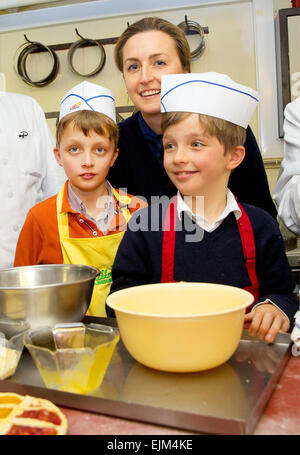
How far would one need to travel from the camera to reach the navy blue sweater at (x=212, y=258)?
108 centimetres

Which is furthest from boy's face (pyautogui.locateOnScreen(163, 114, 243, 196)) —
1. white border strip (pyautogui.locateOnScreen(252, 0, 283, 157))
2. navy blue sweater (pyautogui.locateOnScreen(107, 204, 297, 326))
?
white border strip (pyautogui.locateOnScreen(252, 0, 283, 157))

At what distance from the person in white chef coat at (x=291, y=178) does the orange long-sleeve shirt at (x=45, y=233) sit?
545 mm

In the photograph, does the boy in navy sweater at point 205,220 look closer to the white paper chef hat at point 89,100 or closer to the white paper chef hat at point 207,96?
the white paper chef hat at point 207,96

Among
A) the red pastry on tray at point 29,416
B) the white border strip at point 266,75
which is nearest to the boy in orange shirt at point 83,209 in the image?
the red pastry on tray at point 29,416

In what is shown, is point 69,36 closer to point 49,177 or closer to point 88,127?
point 49,177

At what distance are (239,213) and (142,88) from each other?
1.90 feet

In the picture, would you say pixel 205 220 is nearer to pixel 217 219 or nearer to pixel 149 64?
pixel 217 219

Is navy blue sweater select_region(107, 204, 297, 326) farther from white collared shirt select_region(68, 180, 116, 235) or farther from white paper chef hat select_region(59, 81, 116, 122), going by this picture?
white paper chef hat select_region(59, 81, 116, 122)

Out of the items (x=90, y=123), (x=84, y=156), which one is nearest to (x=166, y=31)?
(x=90, y=123)

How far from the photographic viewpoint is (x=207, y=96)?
1068mm

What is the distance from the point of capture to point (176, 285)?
0.83 metres
